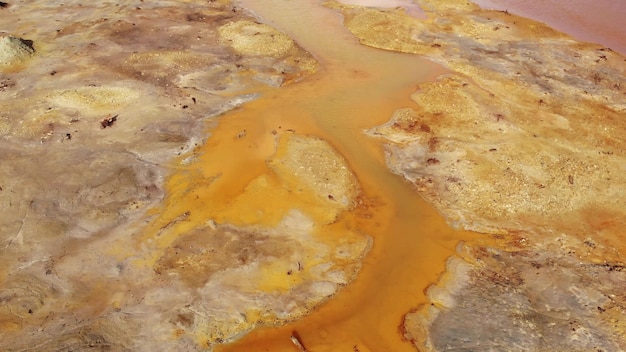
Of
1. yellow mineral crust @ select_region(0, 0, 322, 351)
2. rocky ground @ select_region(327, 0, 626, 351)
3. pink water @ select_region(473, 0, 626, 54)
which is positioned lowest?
yellow mineral crust @ select_region(0, 0, 322, 351)

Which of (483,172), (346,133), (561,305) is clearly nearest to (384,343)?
(561,305)

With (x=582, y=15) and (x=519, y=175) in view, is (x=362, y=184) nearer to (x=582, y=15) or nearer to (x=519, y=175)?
(x=519, y=175)

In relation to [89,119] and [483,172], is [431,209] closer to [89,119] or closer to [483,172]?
[483,172]

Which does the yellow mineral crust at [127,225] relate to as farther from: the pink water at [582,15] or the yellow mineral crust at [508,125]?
the pink water at [582,15]

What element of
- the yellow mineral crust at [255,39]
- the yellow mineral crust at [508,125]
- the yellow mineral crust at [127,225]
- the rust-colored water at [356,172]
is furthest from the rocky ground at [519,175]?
the yellow mineral crust at [255,39]

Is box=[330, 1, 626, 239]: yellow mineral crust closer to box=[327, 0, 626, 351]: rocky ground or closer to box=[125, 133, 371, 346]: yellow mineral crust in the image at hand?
box=[327, 0, 626, 351]: rocky ground

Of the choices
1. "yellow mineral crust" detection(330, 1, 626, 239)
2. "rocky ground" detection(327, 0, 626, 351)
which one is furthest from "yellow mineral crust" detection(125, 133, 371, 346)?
"yellow mineral crust" detection(330, 1, 626, 239)
